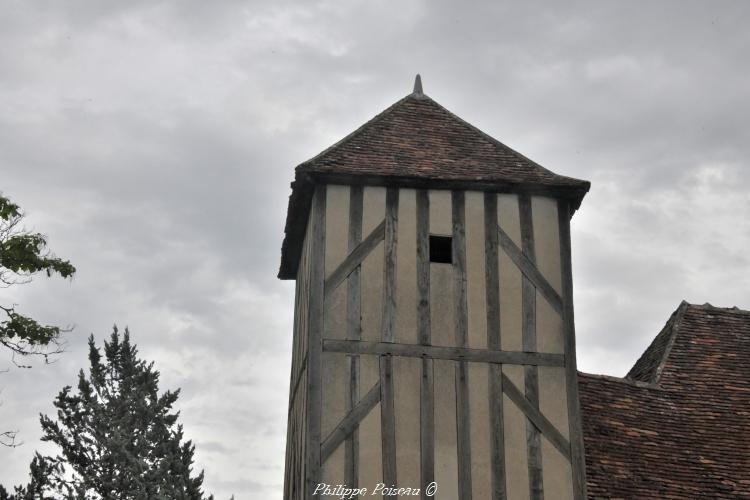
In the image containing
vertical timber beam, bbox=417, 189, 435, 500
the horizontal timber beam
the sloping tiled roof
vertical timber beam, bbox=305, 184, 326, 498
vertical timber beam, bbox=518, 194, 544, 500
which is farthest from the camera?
the sloping tiled roof

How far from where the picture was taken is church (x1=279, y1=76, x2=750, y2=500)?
939cm

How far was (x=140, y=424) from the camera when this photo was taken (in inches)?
941

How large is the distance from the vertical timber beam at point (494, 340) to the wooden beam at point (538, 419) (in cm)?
10

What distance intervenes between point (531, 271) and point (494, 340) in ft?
2.92

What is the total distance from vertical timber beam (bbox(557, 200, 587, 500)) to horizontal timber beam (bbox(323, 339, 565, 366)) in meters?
0.23

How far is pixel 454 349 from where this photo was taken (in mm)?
9758

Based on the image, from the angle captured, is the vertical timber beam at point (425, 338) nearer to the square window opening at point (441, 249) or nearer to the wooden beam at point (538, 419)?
the square window opening at point (441, 249)

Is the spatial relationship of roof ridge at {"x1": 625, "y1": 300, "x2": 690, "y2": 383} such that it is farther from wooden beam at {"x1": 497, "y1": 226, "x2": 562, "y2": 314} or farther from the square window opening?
the square window opening

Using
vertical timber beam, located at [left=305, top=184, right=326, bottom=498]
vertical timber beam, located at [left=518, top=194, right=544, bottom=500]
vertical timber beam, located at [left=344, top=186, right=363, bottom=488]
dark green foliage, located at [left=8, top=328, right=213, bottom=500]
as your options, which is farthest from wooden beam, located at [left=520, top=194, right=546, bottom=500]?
dark green foliage, located at [left=8, top=328, right=213, bottom=500]

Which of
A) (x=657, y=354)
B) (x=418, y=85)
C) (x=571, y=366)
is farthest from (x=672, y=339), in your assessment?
(x=418, y=85)

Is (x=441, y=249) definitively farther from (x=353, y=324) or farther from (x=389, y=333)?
(x=353, y=324)

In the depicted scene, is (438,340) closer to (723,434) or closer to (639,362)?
(723,434)

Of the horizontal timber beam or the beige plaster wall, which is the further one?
the horizontal timber beam

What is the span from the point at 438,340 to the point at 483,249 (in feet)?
3.62
